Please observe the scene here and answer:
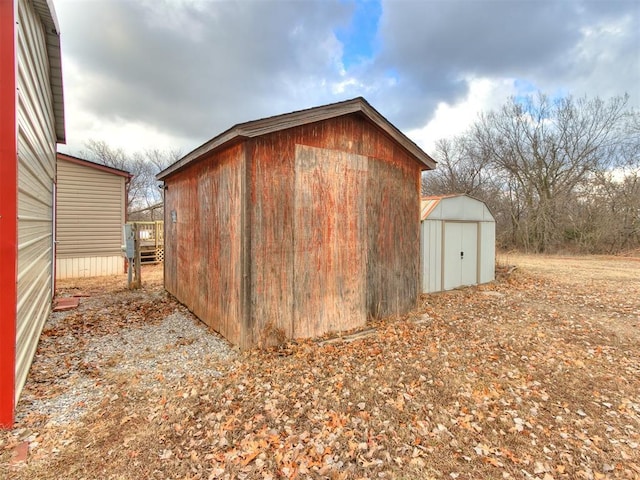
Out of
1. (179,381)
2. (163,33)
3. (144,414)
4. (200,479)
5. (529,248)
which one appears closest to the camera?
(200,479)

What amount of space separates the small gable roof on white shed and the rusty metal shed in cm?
212

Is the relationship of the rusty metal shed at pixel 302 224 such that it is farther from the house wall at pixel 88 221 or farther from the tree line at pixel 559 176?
the tree line at pixel 559 176

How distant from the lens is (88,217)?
9289 millimetres

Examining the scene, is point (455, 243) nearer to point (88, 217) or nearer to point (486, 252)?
point (486, 252)

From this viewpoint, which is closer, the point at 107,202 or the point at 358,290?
the point at 358,290

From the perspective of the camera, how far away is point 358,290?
4.84 metres

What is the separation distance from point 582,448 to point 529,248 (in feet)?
68.4

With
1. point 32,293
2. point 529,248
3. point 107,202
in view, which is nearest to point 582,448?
point 32,293

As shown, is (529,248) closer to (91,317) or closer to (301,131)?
(301,131)

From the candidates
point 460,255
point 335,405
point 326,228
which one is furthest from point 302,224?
point 460,255

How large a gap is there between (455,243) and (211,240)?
6.50 m

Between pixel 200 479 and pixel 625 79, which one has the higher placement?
pixel 625 79

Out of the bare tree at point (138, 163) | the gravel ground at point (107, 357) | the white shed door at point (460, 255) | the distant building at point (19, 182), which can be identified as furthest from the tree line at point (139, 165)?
the white shed door at point (460, 255)

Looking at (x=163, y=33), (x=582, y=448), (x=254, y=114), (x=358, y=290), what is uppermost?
(x=254, y=114)
